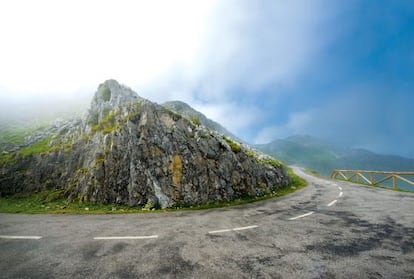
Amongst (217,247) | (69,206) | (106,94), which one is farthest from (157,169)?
(106,94)

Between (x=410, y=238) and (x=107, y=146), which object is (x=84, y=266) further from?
(x=107, y=146)

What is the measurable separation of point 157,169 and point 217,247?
1002cm

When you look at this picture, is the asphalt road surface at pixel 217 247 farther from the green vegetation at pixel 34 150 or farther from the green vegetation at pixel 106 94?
the green vegetation at pixel 106 94

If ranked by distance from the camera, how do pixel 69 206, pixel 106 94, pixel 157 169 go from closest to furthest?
1. pixel 69 206
2. pixel 157 169
3. pixel 106 94

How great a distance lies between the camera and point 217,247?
6.69 m

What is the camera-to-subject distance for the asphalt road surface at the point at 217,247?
514cm

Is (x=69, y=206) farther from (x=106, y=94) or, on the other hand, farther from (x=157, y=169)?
(x=106, y=94)

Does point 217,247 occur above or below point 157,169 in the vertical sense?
below

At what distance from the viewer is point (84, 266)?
5.46 meters

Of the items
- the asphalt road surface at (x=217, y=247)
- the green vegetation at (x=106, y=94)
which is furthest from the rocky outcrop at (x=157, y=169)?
the green vegetation at (x=106, y=94)

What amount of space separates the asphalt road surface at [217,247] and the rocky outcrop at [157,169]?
4.55 meters

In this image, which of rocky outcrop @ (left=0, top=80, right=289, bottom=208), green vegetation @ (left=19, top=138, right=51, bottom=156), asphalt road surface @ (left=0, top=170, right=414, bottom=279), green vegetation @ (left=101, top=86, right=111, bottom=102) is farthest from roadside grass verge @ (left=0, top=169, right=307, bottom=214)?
green vegetation @ (left=101, top=86, right=111, bottom=102)

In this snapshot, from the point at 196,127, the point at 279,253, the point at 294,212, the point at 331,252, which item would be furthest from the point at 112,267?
the point at 196,127

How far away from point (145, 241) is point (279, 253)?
15.1 ft
